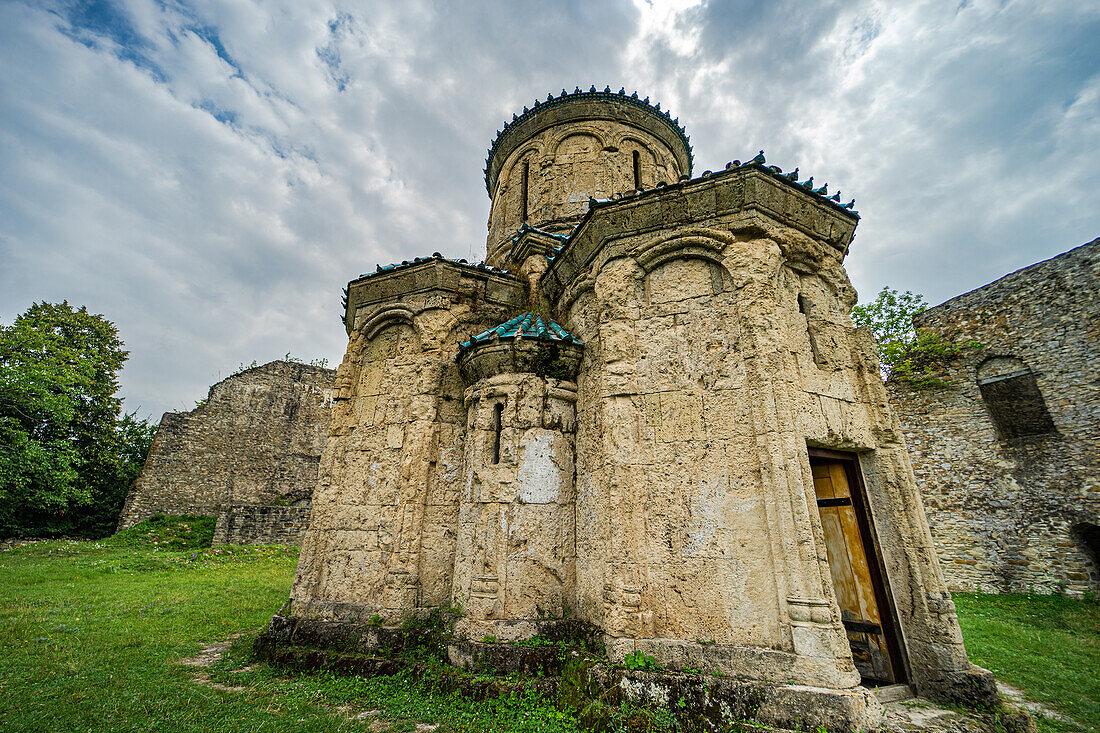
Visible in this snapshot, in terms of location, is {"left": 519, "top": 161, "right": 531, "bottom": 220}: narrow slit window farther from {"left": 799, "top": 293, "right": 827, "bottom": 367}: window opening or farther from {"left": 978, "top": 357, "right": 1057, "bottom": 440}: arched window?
{"left": 978, "top": 357, "right": 1057, "bottom": 440}: arched window

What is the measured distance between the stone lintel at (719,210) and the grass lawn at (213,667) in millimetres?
4315

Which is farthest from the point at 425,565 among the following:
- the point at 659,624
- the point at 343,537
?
the point at 659,624

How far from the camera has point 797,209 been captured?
4.64 metres

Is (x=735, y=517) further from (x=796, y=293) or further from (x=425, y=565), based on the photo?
(x=425, y=565)

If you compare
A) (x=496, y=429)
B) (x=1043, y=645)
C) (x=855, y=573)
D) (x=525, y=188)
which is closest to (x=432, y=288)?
(x=496, y=429)

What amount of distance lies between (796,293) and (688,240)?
48.0 inches

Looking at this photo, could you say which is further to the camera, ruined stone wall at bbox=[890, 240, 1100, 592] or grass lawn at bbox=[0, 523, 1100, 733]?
ruined stone wall at bbox=[890, 240, 1100, 592]

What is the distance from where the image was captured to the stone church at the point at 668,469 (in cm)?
351

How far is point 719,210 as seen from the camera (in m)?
4.51

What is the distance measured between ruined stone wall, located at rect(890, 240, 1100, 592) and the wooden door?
846 centimetres

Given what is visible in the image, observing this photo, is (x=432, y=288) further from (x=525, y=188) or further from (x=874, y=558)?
(x=874, y=558)

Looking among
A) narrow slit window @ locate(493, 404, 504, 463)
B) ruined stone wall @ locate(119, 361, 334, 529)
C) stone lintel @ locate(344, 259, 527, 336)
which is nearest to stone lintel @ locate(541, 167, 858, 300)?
stone lintel @ locate(344, 259, 527, 336)

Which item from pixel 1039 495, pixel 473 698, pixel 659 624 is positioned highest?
pixel 1039 495

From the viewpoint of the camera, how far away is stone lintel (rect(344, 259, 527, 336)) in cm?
603
